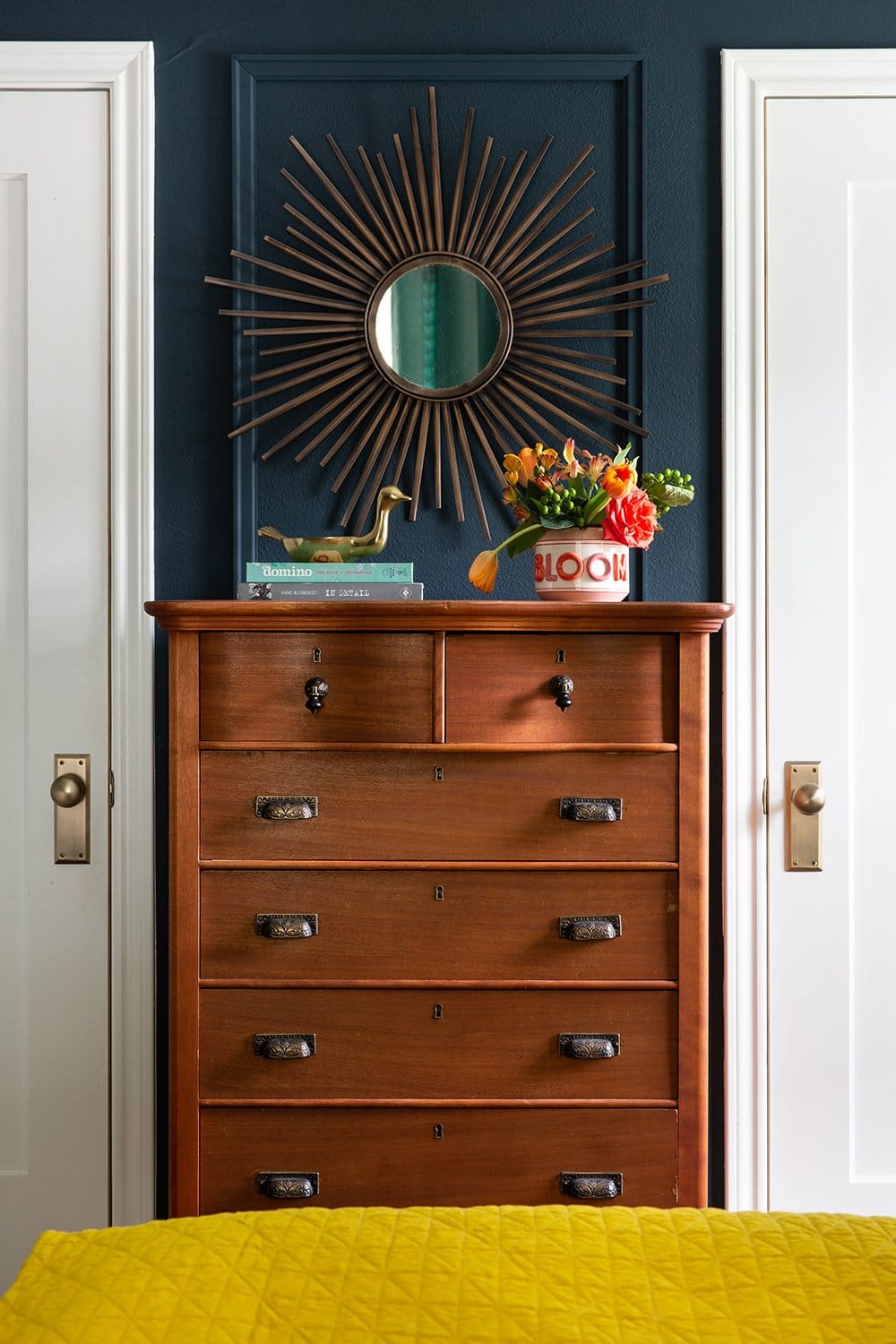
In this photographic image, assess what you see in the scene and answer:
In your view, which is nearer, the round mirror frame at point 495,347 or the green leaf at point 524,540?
the green leaf at point 524,540

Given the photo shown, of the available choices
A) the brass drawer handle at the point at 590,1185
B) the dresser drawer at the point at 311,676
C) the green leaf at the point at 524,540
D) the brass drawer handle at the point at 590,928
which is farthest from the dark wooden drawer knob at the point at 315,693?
the brass drawer handle at the point at 590,1185

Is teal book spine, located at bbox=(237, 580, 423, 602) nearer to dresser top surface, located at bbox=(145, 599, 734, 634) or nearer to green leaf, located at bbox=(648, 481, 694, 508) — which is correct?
dresser top surface, located at bbox=(145, 599, 734, 634)

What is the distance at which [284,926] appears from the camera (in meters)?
1.69

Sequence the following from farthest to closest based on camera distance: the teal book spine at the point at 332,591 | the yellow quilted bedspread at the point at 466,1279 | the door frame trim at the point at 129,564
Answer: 1. the door frame trim at the point at 129,564
2. the teal book spine at the point at 332,591
3. the yellow quilted bedspread at the point at 466,1279

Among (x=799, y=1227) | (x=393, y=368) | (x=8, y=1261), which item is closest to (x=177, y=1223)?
(x=799, y=1227)

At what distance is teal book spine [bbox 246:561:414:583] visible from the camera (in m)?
1.83

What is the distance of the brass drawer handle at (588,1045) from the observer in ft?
5.60

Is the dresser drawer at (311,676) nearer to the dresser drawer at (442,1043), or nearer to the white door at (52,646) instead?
the dresser drawer at (442,1043)

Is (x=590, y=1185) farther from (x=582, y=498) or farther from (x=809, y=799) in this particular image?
(x=582, y=498)

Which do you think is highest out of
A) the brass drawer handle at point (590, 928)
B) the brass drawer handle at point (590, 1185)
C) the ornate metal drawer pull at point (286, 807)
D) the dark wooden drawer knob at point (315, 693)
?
the dark wooden drawer knob at point (315, 693)

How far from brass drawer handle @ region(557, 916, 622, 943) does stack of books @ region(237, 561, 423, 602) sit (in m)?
0.60

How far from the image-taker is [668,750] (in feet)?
5.68

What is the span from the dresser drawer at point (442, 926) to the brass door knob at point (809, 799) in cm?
59

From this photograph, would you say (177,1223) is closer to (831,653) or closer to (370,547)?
(370,547)
